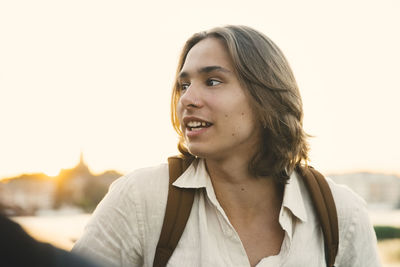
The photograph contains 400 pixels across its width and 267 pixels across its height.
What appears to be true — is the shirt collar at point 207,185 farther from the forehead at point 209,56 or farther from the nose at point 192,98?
the forehead at point 209,56

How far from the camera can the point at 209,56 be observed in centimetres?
290

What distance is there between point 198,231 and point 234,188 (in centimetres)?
40

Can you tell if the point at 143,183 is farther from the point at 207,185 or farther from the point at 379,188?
the point at 379,188

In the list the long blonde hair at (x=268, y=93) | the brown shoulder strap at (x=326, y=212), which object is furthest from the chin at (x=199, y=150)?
the brown shoulder strap at (x=326, y=212)

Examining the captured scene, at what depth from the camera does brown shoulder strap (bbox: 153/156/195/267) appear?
2521 millimetres

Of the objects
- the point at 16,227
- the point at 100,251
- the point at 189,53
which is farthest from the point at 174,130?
the point at 16,227

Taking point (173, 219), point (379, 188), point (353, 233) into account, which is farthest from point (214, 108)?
point (379, 188)

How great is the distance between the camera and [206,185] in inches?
110

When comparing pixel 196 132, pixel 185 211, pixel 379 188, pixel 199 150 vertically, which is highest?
pixel 196 132

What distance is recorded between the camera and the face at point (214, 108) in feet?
8.96

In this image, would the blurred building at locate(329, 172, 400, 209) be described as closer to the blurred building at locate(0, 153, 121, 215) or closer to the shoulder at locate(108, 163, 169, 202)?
the blurred building at locate(0, 153, 121, 215)

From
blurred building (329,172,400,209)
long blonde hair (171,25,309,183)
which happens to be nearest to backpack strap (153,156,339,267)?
long blonde hair (171,25,309,183)

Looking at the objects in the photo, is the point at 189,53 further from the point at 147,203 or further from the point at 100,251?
the point at 100,251

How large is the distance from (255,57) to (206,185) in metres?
0.88
